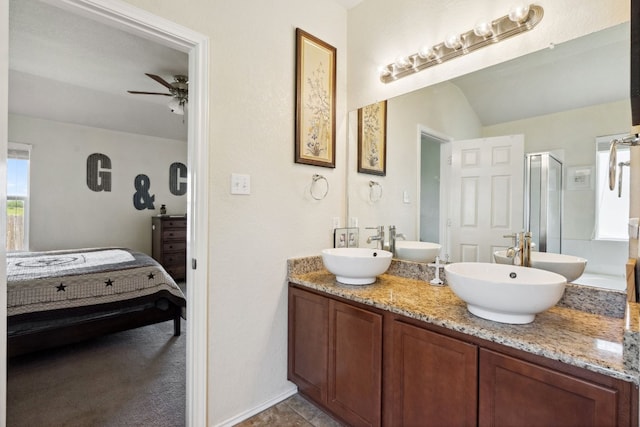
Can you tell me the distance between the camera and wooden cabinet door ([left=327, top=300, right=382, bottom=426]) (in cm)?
142

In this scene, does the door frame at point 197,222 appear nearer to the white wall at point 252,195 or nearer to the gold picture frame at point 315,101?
the white wall at point 252,195

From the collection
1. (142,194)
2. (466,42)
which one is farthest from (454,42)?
(142,194)

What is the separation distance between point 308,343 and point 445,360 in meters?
0.85

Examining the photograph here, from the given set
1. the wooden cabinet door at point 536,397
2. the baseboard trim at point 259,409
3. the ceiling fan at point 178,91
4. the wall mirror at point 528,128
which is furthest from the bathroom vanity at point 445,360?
the ceiling fan at point 178,91

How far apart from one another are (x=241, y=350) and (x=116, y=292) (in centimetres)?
156

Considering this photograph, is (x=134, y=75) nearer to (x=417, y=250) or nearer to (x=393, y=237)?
(x=393, y=237)

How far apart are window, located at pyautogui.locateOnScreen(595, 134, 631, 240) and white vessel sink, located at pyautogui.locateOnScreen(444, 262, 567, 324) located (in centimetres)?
32

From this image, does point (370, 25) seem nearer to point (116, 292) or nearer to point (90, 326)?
point (116, 292)

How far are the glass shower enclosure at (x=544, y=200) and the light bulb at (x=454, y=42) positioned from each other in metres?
0.69

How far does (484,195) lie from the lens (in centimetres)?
164

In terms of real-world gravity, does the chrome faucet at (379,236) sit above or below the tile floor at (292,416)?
above

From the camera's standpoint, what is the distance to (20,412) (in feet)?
5.90

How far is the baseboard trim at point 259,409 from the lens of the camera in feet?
5.45

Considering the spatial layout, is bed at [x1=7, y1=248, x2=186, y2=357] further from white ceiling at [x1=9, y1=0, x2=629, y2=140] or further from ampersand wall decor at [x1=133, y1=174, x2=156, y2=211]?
ampersand wall decor at [x1=133, y1=174, x2=156, y2=211]
